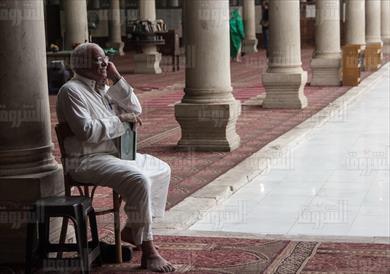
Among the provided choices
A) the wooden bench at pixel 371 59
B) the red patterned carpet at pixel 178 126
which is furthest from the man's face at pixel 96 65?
the wooden bench at pixel 371 59

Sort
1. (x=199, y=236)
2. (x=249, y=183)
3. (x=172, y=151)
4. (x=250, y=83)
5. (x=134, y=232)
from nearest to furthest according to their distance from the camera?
(x=134, y=232) → (x=199, y=236) → (x=249, y=183) → (x=172, y=151) → (x=250, y=83)

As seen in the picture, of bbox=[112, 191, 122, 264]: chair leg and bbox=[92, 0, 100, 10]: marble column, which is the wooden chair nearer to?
bbox=[112, 191, 122, 264]: chair leg

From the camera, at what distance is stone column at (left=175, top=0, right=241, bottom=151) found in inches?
375

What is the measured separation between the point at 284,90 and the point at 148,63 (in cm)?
827

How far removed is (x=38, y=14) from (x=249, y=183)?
3.53 metres

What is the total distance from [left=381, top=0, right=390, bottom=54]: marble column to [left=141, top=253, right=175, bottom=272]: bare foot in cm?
2338

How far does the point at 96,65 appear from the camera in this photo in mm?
5152

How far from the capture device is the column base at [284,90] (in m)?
13.7

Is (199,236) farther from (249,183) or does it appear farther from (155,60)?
(155,60)

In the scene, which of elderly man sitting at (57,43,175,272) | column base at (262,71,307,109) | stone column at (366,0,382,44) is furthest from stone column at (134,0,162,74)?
elderly man sitting at (57,43,175,272)

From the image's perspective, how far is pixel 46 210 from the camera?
4.73 m

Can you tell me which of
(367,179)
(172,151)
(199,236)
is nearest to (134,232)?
(199,236)

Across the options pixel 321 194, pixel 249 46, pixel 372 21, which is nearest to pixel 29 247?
pixel 321 194

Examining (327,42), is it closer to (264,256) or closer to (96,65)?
(264,256)
